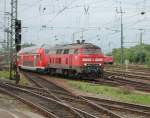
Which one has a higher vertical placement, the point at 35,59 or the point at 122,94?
the point at 35,59

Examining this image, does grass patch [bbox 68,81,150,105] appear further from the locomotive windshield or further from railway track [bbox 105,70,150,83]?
railway track [bbox 105,70,150,83]

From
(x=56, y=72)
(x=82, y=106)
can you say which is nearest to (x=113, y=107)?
(x=82, y=106)

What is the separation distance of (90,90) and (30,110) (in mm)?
9062

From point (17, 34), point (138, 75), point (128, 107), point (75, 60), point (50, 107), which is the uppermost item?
point (17, 34)

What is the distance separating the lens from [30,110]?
20.0 metres

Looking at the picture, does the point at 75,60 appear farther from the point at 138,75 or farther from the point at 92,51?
the point at 138,75

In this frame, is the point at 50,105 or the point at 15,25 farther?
the point at 15,25

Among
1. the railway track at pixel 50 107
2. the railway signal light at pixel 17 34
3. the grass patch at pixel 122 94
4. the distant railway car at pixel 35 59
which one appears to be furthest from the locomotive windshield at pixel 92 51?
the railway track at pixel 50 107

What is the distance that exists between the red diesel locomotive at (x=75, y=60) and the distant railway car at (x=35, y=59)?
246mm

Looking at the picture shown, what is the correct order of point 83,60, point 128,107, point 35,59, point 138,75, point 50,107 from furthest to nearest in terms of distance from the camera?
point 35,59 < point 138,75 < point 83,60 < point 50,107 < point 128,107

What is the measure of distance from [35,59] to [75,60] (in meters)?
16.1

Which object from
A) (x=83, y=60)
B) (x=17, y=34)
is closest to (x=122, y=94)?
(x=83, y=60)

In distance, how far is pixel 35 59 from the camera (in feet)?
176

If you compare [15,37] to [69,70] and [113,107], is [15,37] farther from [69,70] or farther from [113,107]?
[113,107]
